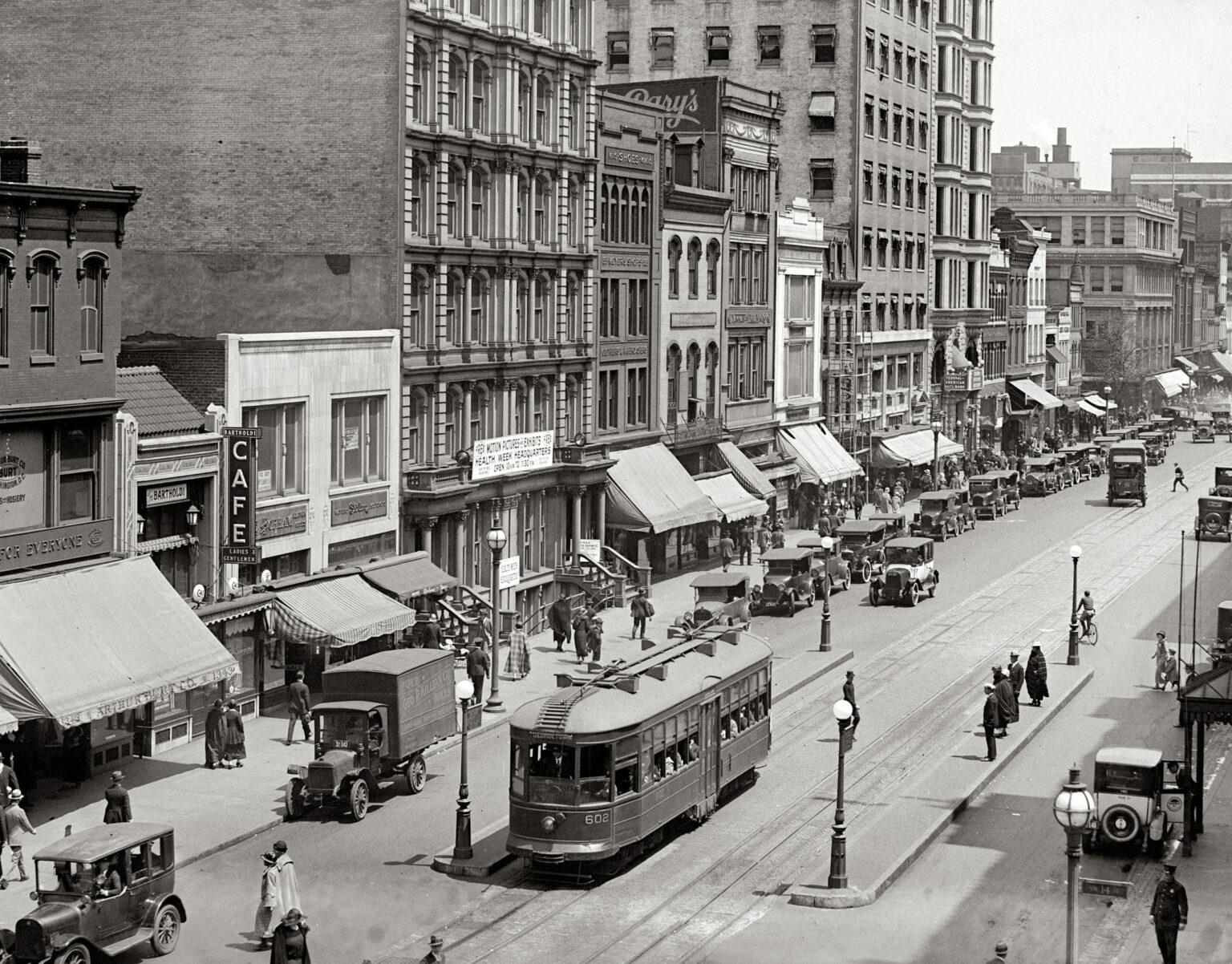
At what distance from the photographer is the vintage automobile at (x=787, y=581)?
6166 cm

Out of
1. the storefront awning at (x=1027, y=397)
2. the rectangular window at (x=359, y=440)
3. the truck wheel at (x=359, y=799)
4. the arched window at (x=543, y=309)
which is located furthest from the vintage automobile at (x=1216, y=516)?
the truck wheel at (x=359, y=799)

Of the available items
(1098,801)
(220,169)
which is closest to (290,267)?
(220,169)

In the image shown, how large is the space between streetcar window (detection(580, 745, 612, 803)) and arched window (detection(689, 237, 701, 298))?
4304 cm

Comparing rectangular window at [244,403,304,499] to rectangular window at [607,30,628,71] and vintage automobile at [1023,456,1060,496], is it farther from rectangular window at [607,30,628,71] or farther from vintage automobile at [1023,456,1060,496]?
vintage automobile at [1023,456,1060,496]

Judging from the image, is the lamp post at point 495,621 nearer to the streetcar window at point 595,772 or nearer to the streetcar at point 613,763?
the streetcar at point 613,763

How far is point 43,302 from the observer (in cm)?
3769

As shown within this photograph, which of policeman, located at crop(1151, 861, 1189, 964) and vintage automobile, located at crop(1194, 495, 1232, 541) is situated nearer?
policeman, located at crop(1151, 861, 1189, 964)

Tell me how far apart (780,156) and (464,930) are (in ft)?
249

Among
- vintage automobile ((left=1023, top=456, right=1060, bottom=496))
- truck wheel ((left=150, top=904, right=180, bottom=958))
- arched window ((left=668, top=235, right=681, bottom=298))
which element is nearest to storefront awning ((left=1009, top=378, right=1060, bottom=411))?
vintage automobile ((left=1023, top=456, right=1060, bottom=496))

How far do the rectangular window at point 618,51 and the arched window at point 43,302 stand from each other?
66.5 meters

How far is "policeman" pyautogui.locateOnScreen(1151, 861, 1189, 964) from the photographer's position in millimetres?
27188

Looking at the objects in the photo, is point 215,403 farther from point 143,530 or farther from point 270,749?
point 270,749

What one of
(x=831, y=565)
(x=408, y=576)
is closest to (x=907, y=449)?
(x=831, y=565)

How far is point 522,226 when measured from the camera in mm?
58875
